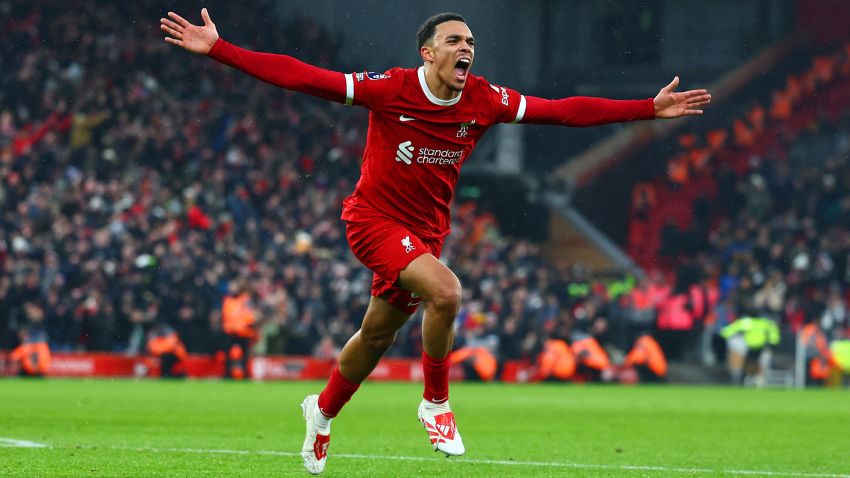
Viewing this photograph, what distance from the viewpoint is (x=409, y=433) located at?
10789 mm

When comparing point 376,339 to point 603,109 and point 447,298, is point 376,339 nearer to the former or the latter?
point 447,298

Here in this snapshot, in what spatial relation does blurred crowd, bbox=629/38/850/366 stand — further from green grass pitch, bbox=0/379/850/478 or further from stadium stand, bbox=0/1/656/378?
green grass pitch, bbox=0/379/850/478

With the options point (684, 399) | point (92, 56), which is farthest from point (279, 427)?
point (92, 56)

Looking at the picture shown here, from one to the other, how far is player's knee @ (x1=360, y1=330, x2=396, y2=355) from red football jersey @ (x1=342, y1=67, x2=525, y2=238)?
547mm

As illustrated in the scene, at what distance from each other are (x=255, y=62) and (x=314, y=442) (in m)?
1.97

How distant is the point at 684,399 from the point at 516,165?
52.3 ft

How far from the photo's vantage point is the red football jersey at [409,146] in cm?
689

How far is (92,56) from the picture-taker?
1095 inches

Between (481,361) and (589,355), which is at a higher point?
(589,355)

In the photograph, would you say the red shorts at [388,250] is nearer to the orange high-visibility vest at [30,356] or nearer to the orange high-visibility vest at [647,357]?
the orange high-visibility vest at [30,356]

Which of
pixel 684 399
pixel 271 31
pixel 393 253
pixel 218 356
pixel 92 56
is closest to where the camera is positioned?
pixel 393 253

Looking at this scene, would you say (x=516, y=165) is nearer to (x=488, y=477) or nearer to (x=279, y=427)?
(x=279, y=427)

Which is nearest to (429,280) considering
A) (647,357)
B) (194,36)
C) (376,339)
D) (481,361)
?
(376,339)

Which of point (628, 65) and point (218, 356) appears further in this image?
point (628, 65)
